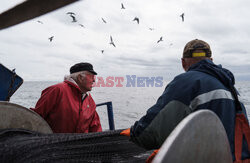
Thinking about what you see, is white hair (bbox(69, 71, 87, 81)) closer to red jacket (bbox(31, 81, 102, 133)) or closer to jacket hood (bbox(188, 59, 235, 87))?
red jacket (bbox(31, 81, 102, 133))

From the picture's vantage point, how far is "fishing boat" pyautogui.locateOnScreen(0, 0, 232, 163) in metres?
0.77

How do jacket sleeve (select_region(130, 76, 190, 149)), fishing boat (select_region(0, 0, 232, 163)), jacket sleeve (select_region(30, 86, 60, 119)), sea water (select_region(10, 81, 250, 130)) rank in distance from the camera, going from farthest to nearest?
sea water (select_region(10, 81, 250, 130)), jacket sleeve (select_region(30, 86, 60, 119)), jacket sleeve (select_region(130, 76, 190, 149)), fishing boat (select_region(0, 0, 232, 163))

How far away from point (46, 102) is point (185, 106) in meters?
2.21

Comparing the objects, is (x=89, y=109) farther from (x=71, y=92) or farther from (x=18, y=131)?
(x=18, y=131)

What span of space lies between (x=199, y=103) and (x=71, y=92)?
2.32 metres

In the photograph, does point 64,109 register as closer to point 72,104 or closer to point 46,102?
point 72,104

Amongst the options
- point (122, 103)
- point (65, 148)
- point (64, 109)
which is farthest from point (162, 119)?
point (122, 103)

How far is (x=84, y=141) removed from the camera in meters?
1.68

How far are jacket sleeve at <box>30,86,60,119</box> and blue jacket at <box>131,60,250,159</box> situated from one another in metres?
1.89

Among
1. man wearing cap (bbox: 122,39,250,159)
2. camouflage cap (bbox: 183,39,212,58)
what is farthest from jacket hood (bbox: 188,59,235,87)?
camouflage cap (bbox: 183,39,212,58)

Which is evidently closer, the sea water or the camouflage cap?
the camouflage cap

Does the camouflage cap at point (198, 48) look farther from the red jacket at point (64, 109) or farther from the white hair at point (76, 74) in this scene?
the white hair at point (76, 74)

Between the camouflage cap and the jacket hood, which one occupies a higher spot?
the camouflage cap

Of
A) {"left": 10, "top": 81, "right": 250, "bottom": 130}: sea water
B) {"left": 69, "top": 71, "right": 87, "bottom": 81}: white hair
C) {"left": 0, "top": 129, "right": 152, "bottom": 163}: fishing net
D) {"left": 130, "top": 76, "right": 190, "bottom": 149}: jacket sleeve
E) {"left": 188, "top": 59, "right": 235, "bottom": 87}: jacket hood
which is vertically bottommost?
{"left": 10, "top": 81, "right": 250, "bottom": 130}: sea water
